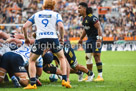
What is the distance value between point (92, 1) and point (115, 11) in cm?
258

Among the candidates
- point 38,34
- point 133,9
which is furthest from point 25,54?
point 133,9

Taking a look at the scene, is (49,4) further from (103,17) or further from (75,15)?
(75,15)

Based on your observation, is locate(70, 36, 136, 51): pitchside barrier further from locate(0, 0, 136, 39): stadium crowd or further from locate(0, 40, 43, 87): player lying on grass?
locate(0, 40, 43, 87): player lying on grass

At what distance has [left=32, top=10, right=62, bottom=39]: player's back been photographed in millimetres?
7195

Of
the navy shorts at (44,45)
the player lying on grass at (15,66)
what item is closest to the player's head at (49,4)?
the navy shorts at (44,45)

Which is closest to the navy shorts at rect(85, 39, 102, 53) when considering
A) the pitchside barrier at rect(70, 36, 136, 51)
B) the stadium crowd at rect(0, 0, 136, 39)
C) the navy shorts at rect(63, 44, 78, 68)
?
the navy shorts at rect(63, 44, 78, 68)

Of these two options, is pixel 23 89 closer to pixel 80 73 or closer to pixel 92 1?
pixel 80 73

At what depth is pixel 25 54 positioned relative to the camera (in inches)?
318

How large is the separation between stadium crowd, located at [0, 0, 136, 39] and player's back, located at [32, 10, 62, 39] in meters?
19.1

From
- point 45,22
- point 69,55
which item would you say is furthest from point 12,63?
point 69,55

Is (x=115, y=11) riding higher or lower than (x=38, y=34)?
lower

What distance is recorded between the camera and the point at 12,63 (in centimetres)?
770

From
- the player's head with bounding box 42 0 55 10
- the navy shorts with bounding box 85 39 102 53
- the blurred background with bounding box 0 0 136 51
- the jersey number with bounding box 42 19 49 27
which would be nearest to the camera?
the jersey number with bounding box 42 19 49 27

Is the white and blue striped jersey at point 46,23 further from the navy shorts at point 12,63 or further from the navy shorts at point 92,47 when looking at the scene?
the navy shorts at point 92,47
